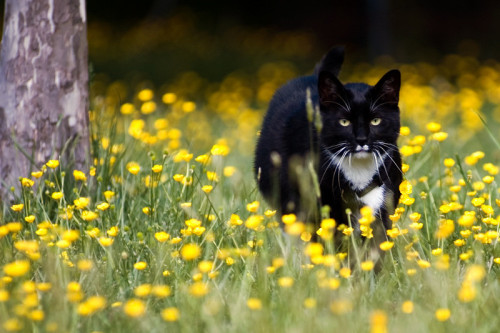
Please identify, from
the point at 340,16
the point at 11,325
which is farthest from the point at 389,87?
the point at 340,16

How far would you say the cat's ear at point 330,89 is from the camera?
294 cm

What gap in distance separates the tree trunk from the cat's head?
1.28 metres

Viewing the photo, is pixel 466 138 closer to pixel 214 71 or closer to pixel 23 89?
pixel 23 89

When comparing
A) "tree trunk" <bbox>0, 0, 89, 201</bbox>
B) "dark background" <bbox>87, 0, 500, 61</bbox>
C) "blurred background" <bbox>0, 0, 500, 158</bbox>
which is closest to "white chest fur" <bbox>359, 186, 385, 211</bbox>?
"blurred background" <bbox>0, 0, 500, 158</bbox>

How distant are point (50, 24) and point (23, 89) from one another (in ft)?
1.10

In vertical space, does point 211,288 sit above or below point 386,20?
below

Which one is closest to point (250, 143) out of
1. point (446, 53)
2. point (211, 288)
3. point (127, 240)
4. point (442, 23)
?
point (127, 240)

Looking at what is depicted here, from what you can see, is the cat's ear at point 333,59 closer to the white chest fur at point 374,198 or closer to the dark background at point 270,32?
A: the white chest fur at point 374,198

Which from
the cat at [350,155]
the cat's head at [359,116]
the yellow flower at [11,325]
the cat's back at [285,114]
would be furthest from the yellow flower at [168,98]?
the yellow flower at [11,325]

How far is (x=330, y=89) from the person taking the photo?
298 centimetres

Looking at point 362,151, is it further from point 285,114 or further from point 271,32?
point 271,32

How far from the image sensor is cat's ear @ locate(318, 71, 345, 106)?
294 centimetres

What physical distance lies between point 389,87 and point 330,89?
0.24 meters

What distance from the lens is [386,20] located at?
9102 mm
